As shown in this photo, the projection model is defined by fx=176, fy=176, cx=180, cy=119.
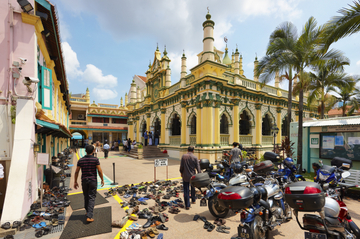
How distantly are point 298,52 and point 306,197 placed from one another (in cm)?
1073

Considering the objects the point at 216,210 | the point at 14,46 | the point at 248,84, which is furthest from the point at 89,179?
the point at 248,84

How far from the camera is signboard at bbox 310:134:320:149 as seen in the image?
923 centimetres

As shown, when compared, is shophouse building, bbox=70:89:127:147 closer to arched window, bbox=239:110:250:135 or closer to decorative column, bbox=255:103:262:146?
arched window, bbox=239:110:250:135

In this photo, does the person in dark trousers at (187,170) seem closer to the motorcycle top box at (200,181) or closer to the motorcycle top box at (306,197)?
the motorcycle top box at (200,181)

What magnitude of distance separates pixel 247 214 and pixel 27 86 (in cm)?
629

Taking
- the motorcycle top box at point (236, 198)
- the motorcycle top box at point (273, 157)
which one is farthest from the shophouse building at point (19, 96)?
the motorcycle top box at point (273, 157)

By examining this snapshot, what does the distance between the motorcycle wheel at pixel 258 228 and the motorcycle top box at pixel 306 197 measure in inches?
30.7

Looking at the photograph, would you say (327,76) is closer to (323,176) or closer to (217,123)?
(217,123)

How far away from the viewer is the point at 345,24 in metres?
6.07

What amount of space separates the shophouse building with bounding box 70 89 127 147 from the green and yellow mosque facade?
44.7 feet

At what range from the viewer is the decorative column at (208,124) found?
13273mm

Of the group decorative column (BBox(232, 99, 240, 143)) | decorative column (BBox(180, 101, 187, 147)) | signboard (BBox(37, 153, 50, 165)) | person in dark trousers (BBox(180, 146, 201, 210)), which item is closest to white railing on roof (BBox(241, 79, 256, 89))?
decorative column (BBox(232, 99, 240, 143))

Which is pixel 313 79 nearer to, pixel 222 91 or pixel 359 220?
pixel 222 91

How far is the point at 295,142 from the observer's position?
1119 cm
